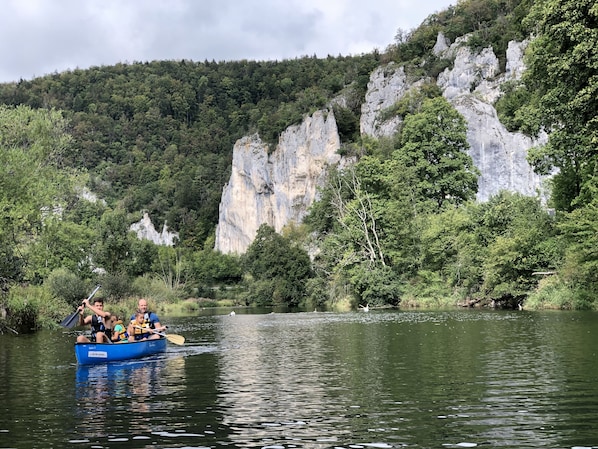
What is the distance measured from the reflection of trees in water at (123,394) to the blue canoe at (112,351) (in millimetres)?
207

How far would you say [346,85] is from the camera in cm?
10431

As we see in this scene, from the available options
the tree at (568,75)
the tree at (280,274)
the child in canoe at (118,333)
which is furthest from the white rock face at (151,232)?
the child in canoe at (118,333)

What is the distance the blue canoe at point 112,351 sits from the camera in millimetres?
17094

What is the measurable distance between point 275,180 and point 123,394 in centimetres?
8717

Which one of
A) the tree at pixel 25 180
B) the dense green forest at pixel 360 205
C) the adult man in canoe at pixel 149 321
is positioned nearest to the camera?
the adult man in canoe at pixel 149 321

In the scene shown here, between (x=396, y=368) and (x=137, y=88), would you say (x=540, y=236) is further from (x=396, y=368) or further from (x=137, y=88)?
(x=137, y=88)

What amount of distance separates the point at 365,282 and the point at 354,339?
97.1 ft

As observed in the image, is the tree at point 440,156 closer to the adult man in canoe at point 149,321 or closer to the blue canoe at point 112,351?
the adult man in canoe at point 149,321

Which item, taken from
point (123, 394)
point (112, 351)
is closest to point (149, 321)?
point (112, 351)

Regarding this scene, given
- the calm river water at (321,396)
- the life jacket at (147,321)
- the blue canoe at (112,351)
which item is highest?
the life jacket at (147,321)

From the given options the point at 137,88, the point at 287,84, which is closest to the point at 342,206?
the point at 287,84

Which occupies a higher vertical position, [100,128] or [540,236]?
[100,128]

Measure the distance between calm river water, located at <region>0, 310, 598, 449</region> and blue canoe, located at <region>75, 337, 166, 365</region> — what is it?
0.30m

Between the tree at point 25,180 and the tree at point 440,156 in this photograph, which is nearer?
the tree at point 25,180
